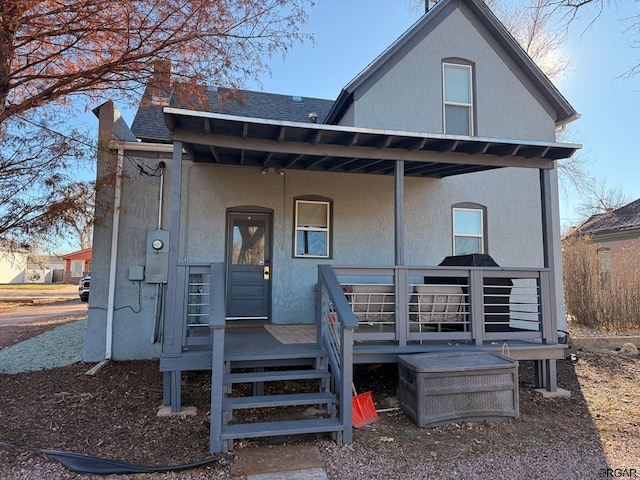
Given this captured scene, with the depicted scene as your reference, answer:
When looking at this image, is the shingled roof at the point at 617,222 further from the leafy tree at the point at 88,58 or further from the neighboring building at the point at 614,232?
the leafy tree at the point at 88,58

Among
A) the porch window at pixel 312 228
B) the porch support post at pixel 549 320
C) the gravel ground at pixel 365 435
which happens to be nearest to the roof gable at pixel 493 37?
the porch window at pixel 312 228

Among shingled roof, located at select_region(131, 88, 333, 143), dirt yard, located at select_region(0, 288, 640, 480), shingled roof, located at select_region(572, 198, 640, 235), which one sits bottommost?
dirt yard, located at select_region(0, 288, 640, 480)

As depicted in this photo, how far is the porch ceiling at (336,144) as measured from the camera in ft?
15.4

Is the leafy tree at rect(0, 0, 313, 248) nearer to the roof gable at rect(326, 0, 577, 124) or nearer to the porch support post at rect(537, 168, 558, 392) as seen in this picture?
the roof gable at rect(326, 0, 577, 124)

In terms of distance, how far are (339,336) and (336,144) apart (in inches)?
97.3

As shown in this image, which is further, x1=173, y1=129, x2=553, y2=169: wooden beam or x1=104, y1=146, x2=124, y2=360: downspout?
x1=104, y1=146, x2=124, y2=360: downspout

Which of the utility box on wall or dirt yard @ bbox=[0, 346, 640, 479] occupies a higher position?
the utility box on wall

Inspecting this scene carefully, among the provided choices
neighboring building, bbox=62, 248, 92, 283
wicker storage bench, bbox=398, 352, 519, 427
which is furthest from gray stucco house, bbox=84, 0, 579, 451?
neighboring building, bbox=62, 248, 92, 283

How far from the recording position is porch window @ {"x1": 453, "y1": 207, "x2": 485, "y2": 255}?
7937mm

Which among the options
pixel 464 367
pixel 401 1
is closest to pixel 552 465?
pixel 464 367

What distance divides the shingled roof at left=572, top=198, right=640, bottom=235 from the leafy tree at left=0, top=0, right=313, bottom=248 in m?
14.2

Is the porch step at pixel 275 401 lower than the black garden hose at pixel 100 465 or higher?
higher

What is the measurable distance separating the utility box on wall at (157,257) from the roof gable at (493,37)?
4076 mm

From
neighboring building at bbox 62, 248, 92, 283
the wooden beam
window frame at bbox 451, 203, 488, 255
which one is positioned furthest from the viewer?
neighboring building at bbox 62, 248, 92, 283
